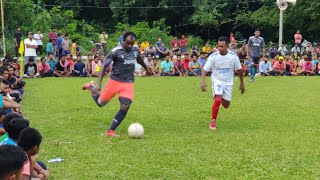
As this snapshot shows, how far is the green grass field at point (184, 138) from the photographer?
276 inches

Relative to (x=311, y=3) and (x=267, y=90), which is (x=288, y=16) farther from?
(x=267, y=90)

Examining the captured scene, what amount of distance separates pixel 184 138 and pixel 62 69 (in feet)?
53.3

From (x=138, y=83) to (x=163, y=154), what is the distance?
42.9ft

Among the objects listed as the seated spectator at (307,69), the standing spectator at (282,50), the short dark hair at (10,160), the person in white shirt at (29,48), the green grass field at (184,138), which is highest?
the short dark hair at (10,160)

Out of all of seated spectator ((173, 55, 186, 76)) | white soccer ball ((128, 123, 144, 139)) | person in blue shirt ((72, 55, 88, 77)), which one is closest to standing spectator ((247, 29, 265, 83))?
seated spectator ((173, 55, 186, 76))

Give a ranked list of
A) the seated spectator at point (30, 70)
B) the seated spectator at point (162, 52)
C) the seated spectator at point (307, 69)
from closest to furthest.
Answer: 1. the seated spectator at point (30, 70)
2. the seated spectator at point (307, 69)
3. the seated spectator at point (162, 52)

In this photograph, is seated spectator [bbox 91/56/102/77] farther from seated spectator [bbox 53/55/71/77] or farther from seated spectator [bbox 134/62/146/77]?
seated spectator [bbox 134/62/146/77]

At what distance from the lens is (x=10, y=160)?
3.62 metres

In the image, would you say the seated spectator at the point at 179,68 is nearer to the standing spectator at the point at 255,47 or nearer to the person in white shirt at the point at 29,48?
the standing spectator at the point at 255,47

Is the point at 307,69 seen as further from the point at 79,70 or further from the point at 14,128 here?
the point at 14,128

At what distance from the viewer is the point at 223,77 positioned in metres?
10.5

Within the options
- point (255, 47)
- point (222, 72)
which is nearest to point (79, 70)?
point (255, 47)

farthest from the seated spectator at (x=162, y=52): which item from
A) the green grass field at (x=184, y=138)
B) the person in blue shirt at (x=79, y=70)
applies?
the green grass field at (x=184, y=138)

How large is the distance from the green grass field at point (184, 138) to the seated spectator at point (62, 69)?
8.27 meters
